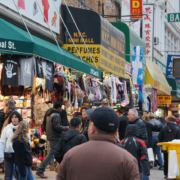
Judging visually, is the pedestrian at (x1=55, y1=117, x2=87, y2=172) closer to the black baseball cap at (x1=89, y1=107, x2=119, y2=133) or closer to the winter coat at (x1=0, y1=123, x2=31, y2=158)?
the winter coat at (x1=0, y1=123, x2=31, y2=158)

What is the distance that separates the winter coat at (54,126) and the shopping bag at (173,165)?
336 centimetres

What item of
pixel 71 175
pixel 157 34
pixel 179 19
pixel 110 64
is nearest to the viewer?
pixel 71 175

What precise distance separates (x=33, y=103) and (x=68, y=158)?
33.9 feet

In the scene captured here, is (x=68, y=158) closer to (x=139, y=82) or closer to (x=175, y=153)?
(x=175, y=153)

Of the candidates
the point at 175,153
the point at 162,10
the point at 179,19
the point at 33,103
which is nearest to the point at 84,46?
the point at 33,103

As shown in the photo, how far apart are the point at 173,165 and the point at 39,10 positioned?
20.6ft

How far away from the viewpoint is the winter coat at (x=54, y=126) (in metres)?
11.2

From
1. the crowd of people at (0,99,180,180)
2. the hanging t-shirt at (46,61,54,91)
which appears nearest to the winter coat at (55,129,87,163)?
the crowd of people at (0,99,180,180)

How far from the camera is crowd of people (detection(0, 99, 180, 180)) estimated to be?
323 centimetres

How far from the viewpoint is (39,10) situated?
44.8 ft

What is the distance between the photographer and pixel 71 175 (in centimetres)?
330

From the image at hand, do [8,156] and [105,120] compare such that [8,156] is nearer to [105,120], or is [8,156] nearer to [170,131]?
[105,120]

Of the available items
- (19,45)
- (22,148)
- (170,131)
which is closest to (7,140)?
(22,148)

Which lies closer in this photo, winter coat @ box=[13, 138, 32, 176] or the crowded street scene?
the crowded street scene
